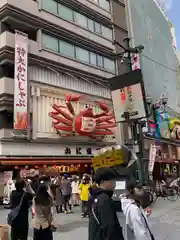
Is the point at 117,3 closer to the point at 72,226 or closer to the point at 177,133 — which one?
the point at 177,133

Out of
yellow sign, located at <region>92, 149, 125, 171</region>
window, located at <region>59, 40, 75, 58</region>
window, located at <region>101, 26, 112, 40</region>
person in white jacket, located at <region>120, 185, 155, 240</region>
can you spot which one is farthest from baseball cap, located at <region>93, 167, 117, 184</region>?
window, located at <region>101, 26, 112, 40</region>

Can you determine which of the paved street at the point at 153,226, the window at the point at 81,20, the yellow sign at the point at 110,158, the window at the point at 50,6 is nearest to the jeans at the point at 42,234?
the paved street at the point at 153,226

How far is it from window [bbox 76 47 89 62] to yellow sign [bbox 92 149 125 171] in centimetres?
1157

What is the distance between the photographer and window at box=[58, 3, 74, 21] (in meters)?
20.9

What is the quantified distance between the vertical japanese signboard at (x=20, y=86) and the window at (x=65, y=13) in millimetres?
5083

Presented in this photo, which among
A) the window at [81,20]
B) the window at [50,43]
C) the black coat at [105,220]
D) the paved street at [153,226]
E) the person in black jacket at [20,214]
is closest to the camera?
the black coat at [105,220]

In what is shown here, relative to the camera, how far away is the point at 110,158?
1223cm

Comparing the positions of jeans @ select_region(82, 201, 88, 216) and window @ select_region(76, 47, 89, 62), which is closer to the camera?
jeans @ select_region(82, 201, 88, 216)

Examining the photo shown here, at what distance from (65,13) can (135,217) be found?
20.8 meters

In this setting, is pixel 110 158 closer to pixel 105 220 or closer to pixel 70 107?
pixel 70 107

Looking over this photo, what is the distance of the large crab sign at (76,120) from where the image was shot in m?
18.1

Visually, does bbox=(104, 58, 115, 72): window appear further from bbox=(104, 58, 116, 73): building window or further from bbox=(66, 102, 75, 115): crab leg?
bbox=(66, 102, 75, 115): crab leg

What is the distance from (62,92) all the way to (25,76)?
11.5ft

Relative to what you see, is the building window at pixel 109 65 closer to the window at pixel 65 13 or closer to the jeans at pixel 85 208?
the window at pixel 65 13
